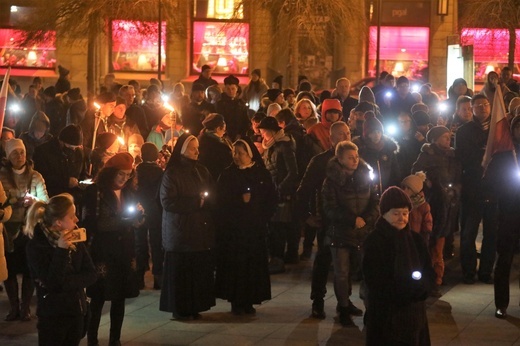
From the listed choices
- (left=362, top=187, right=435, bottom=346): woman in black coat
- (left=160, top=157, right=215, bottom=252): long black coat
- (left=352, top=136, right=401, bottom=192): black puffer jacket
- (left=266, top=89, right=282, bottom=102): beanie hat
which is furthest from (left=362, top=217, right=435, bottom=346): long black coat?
(left=266, top=89, right=282, bottom=102): beanie hat

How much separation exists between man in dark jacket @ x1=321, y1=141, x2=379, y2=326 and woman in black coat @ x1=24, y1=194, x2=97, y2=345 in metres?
3.30

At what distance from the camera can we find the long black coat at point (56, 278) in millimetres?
8352

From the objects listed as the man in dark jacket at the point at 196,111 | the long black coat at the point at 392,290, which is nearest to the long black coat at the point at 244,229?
the long black coat at the point at 392,290

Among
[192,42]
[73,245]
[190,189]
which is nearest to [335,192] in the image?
[190,189]

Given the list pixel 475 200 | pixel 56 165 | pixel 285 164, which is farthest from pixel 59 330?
pixel 475 200

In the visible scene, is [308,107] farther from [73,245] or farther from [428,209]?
[73,245]

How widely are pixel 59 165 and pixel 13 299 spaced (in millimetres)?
2348

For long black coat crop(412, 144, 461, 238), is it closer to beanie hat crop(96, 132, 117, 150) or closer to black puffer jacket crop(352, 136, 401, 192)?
black puffer jacket crop(352, 136, 401, 192)

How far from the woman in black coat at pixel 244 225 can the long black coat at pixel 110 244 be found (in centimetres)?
171

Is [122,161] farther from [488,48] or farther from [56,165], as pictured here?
[488,48]

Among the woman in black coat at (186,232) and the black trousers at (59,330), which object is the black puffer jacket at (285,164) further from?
the black trousers at (59,330)

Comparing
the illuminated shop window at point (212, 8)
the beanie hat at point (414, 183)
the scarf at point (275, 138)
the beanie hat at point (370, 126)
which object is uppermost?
the illuminated shop window at point (212, 8)

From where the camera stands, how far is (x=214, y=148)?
1327cm

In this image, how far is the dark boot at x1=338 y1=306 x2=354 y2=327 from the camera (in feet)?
36.7
